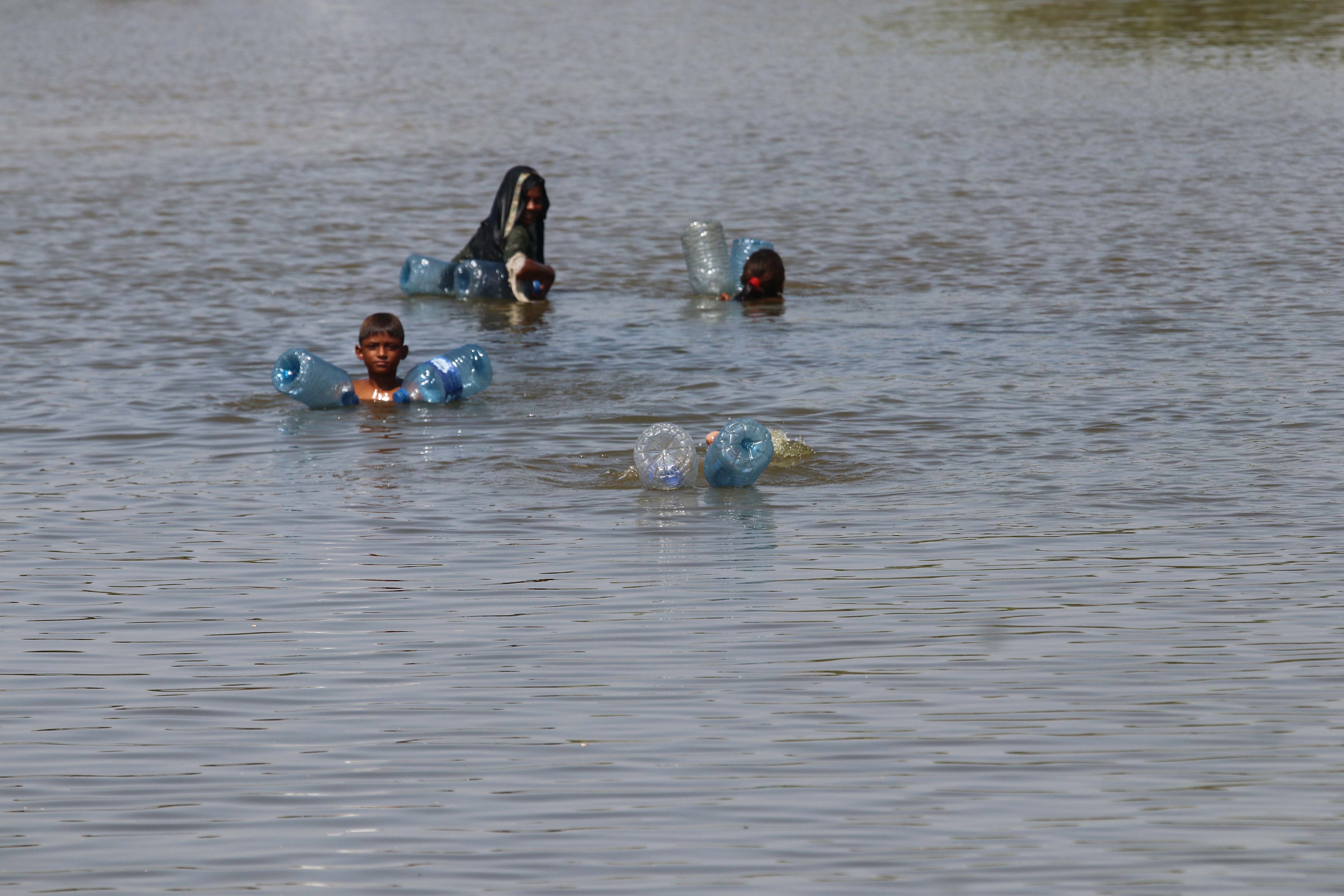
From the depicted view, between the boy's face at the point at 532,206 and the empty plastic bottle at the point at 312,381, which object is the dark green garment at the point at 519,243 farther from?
the empty plastic bottle at the point at 312,381

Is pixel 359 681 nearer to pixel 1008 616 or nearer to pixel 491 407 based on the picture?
pixel 1008 616

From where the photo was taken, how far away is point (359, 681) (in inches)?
307

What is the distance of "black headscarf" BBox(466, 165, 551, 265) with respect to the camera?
1852 centimetres

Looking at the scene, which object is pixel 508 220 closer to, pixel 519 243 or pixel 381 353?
pixel 519 243

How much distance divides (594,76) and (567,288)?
22.1m

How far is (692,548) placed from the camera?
990 centimetres

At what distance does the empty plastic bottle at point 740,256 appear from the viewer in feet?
60.8

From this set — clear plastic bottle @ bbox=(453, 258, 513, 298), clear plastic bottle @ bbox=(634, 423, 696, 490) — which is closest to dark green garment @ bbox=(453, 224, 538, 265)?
clear plastic bottle @ bbox=(453, 258, 513, 298)

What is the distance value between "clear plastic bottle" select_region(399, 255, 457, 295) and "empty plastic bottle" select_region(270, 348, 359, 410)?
524 cm

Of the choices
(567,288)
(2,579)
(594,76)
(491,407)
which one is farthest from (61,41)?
(2,579)

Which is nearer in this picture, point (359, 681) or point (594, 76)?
point (359, 681)

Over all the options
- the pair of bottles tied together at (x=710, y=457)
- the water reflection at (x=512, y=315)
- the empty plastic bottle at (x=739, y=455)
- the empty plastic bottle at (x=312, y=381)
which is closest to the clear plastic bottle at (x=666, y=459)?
the pair of bottles tied together at (x=710, y=457)

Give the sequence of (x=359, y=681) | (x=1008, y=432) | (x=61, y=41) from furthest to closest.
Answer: (x=61, y=41), (x=1008, y=432), (x=359, y=681)

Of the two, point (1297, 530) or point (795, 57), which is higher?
point (795, 57)
